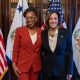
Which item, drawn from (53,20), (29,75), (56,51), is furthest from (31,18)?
(29,75)

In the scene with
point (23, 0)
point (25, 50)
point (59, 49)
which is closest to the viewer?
point (59, 49)

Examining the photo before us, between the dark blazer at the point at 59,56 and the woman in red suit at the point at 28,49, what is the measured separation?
143 millimetres

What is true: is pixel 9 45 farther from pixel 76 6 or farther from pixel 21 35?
pixel 76 6

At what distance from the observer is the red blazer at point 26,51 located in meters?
2.87

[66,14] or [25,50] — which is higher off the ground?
[66,14]

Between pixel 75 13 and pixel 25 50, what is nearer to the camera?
pixel 25 50

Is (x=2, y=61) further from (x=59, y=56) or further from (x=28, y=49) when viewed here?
(x=59, y=56)

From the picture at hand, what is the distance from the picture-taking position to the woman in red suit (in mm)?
2869

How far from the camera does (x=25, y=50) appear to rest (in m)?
2.88

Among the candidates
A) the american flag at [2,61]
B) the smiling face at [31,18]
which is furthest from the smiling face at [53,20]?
the american flag at [2,61]

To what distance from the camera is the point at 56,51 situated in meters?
2.71

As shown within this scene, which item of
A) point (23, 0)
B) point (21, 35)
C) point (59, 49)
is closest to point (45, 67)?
point (59, 49)

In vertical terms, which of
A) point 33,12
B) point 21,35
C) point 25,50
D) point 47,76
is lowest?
point 47,76

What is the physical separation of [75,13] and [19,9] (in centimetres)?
85
